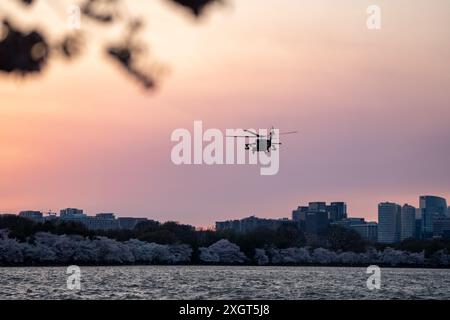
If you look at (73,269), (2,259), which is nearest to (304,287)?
(73,269)

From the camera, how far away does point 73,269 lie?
158m

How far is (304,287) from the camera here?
109 m
